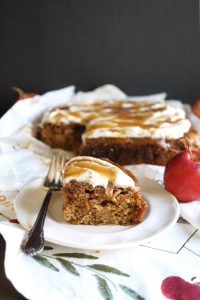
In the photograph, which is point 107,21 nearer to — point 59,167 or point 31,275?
point 59,167

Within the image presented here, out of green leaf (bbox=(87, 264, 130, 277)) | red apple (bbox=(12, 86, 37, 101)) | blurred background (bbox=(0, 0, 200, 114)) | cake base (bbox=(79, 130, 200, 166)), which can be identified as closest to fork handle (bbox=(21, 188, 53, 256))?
green leaf (bbox=(87, 264, 130, 277))

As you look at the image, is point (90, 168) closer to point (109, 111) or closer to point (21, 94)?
point (109, 111)

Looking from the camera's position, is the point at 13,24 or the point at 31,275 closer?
the point at 31,275

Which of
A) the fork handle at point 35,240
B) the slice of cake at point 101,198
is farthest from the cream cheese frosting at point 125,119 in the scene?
the fork handle at point 35,240

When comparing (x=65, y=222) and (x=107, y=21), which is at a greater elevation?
(x=107, y=21)

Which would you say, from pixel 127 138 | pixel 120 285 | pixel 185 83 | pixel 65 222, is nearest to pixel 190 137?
pixel 127 138

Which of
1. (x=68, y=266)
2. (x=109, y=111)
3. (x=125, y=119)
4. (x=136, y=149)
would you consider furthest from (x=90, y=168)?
(x=109, y=111)
